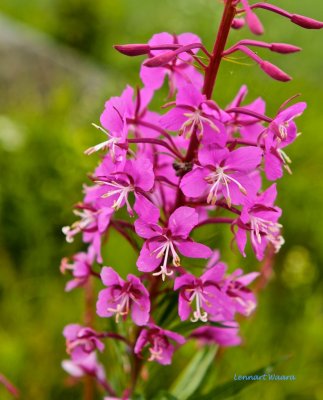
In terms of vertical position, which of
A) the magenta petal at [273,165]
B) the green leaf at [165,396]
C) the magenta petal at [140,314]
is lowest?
the green leaf at [165,396]

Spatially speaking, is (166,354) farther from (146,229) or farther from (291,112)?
(291,112)

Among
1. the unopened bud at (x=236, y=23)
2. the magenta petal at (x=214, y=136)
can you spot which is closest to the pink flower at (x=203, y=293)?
the magenta petal at (x=214, y=136)

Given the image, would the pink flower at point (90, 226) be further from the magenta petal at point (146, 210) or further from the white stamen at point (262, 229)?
the white stamen at point (262, 229)

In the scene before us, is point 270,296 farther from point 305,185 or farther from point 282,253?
point 305,185

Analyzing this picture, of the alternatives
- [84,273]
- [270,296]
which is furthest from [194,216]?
[270,296]

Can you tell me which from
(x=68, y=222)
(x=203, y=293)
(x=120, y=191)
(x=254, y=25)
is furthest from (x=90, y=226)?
(x=68, y=222)

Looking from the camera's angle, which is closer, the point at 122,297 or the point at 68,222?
the point at 122,297

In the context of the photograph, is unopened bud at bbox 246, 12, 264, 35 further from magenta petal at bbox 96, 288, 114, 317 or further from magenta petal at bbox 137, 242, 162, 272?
magenta petal at bbox 96, 288, 114, 317
